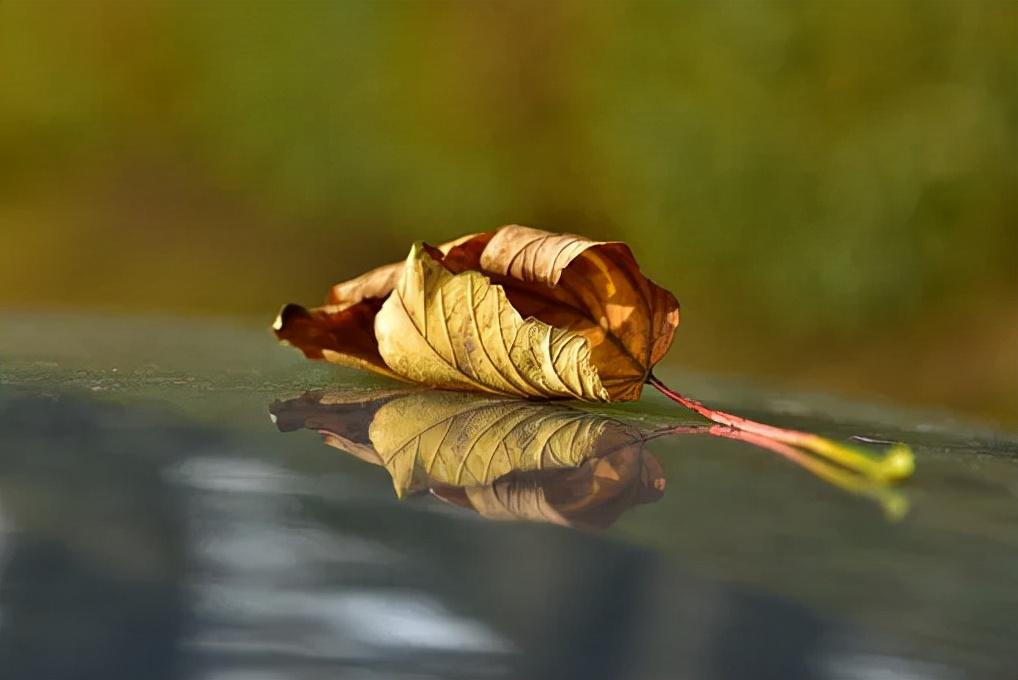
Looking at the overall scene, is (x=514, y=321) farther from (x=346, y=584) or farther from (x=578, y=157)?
(x=578, y=157)

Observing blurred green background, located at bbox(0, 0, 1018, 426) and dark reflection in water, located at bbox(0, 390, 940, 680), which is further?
blurred green background, located at bbox(0, 0, 1018, 426)

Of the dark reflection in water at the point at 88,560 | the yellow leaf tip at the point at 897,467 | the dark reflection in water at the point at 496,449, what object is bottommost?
the dark reflection in water at the point at 88,560

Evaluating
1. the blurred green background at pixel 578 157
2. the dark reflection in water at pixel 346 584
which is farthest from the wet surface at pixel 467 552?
the blurred green background at pixel 578 157

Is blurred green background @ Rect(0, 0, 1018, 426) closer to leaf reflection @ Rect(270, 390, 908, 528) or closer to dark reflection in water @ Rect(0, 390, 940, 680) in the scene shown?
leaf reflection @ Rect(270, 390, 908, 528)

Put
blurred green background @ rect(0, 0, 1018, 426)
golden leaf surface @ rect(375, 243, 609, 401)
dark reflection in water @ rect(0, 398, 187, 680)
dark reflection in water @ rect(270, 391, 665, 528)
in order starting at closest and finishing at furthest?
dark reflection in water @ rect(0, 398, 187, 680)
dark reflection in water @ rect(270, 391, 665, 528)
golden leaf surface @ rect(375, 243, 609, 401)
blurred green background @ rect(0, 0, 1018, 426)

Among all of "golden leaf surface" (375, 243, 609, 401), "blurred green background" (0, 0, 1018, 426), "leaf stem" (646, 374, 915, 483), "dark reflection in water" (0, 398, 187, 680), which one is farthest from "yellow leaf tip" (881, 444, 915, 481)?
"blurred green background" (0, 0, 1018, 426)

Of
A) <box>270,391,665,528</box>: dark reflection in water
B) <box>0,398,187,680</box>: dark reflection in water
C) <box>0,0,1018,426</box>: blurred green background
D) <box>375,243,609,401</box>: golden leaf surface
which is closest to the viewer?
<box>0,398,187,680</box>: dark reflection in water

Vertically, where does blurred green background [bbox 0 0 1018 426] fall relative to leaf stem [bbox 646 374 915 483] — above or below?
above

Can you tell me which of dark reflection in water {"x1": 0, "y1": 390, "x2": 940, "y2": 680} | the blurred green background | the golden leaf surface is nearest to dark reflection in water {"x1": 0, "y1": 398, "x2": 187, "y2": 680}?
dark reflection in water {"x1": 0, "y1": 390, "x2": 940, "y2": 680}

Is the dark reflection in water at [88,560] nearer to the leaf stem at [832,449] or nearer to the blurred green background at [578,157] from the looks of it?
the leaf stem at [832,449]

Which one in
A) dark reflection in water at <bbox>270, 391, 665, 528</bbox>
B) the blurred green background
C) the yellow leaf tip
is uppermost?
the blurred green background
